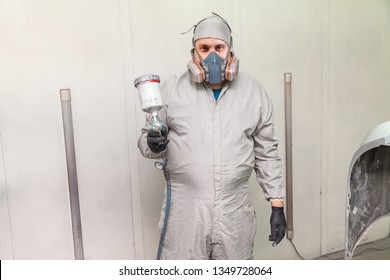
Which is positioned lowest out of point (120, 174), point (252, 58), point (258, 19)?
point (120, 174)

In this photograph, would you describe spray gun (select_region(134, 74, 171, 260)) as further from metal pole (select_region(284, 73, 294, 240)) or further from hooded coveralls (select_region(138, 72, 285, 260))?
metal pole (select_region(284, 73, 294, 240))

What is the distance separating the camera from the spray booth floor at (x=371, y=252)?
2412 mm

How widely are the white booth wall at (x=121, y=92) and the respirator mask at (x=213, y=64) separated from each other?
0.46 m

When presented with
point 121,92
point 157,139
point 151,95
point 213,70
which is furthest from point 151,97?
point 121,92

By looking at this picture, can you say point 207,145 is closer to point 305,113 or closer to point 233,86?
point 233,86

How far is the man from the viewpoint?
142 centimetres

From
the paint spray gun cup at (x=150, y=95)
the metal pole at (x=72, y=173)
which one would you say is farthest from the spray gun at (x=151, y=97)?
the metal pole at (x=72, y=173)

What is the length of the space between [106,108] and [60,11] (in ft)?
1.50

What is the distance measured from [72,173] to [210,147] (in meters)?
0.71

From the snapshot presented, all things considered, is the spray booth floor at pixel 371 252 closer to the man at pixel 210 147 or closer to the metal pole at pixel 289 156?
the metal pole at pixel 289 156

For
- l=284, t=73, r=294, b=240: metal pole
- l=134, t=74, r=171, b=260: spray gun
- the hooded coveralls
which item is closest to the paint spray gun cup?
l=134, t=74, r=171, b=260: spray gun

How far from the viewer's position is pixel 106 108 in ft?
5.95

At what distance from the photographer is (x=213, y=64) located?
1.41 meters

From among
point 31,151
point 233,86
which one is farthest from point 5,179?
point 233,86
